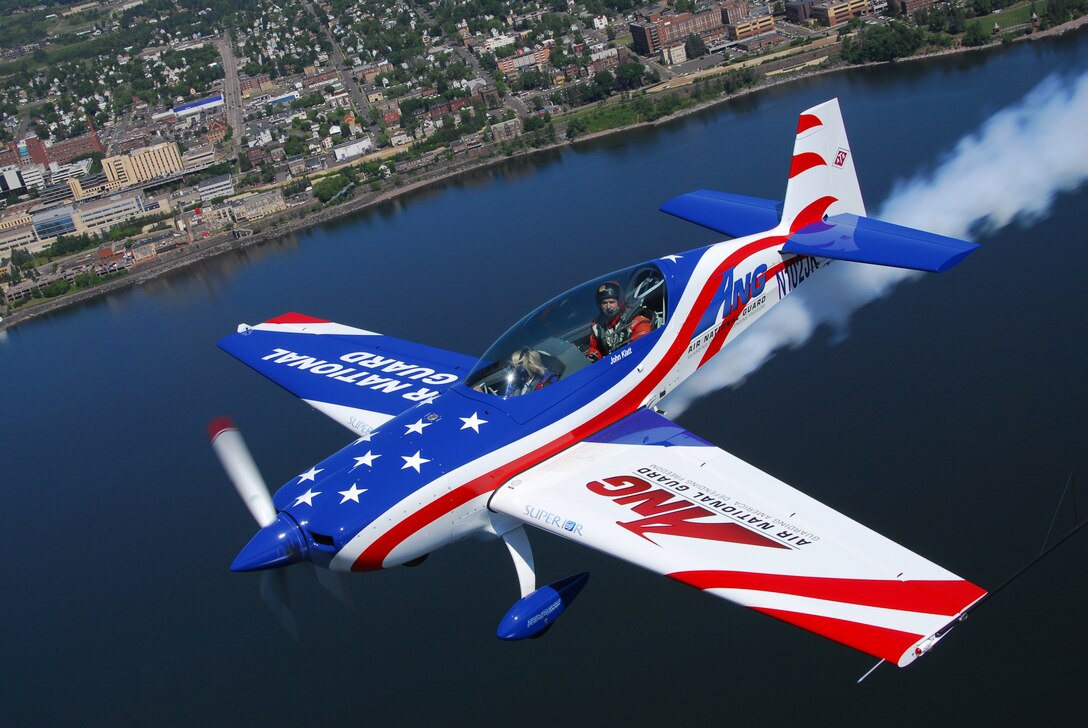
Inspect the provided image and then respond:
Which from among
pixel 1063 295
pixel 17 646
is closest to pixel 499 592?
pixel 17 646

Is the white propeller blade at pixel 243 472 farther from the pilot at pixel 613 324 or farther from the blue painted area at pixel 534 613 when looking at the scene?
the pilot at pixel 613 324

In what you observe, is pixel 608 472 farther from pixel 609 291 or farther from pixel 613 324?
pixel 609 291

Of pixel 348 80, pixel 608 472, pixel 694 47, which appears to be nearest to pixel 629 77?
pixel 694 47

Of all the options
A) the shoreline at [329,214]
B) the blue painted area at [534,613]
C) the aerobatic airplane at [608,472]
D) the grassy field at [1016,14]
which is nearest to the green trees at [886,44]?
the shoreline at [329,214]

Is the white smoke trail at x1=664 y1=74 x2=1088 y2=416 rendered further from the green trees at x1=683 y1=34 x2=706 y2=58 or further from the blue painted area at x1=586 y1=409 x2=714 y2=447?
the green trees at x1=683 y1=34 x2=706 y2=58

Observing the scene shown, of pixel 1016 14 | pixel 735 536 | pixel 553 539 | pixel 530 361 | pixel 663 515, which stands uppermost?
pixel 1016 14

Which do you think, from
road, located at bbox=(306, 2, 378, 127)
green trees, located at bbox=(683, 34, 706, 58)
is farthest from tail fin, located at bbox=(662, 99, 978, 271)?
green trees, located at bbox=(683, 34, 706, 58)
